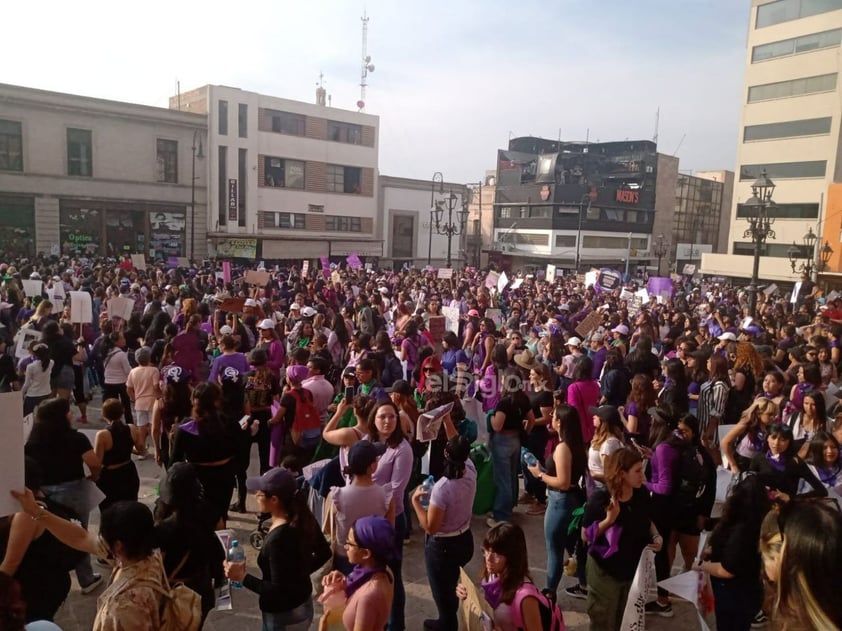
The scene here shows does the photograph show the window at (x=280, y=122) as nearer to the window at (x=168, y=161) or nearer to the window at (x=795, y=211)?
the window at (x=168, y=161)

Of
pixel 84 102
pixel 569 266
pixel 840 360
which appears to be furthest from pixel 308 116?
pixel 840 360

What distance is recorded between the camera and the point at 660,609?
4738mm

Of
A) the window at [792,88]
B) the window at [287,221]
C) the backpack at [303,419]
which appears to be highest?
the window at [792,88]

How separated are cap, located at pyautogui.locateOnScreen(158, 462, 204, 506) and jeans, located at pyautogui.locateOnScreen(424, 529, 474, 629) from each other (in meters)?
1.56

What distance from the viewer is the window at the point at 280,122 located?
1622 inches

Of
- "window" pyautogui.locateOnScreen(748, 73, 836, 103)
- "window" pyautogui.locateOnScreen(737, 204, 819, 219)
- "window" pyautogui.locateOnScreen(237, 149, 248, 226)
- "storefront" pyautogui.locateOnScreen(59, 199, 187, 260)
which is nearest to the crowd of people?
"storefront" pyautogui.locateOnScreen(59, 199, 187, 260)

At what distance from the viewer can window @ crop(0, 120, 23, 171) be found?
103ft

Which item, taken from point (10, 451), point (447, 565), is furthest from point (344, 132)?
point (10, 451)

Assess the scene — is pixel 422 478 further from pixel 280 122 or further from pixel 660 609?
pixel 280 122

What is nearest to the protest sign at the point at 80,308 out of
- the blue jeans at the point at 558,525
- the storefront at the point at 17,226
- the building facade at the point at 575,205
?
the blue jeans at the point at 558,525

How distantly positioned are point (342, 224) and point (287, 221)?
489cm

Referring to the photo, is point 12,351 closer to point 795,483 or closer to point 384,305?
point 384,305

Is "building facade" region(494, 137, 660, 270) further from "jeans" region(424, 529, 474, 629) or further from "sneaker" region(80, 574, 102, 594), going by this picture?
"sneaker" region(80, 574, 102, 594)

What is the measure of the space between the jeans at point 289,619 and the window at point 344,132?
44.8m
